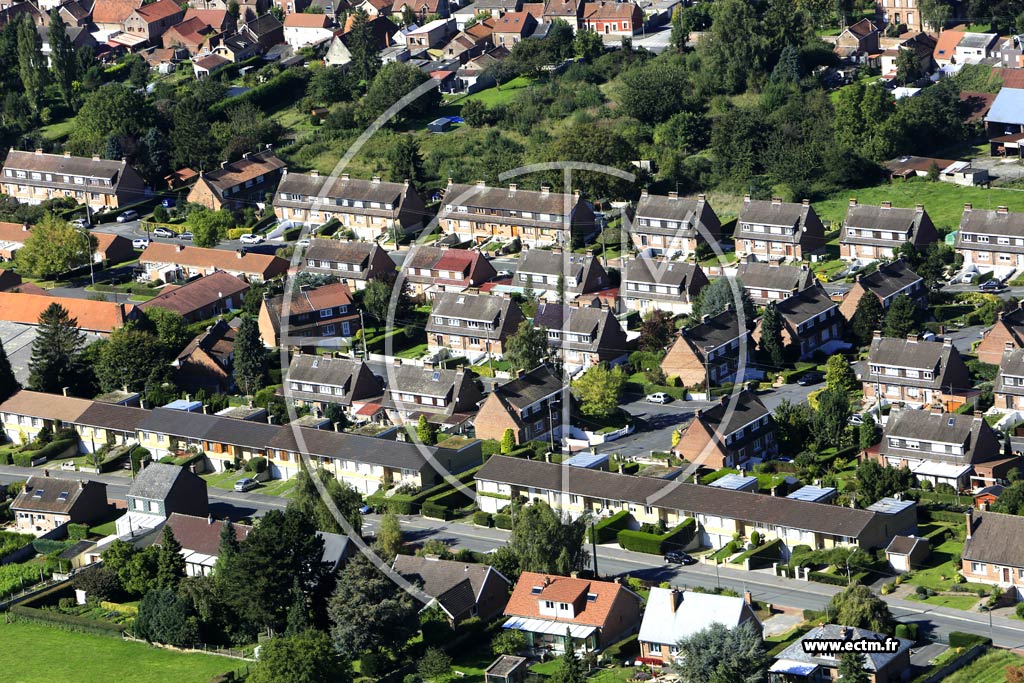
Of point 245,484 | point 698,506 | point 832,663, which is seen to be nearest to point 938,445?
point 698,506

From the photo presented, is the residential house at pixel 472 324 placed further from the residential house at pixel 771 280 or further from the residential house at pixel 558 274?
the residential house at pixel 771 280

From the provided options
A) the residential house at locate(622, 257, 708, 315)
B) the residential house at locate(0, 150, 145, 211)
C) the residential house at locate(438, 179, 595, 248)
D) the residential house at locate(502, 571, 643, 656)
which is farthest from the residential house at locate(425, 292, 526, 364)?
the residential house at locate(0, 150, 145, 211)

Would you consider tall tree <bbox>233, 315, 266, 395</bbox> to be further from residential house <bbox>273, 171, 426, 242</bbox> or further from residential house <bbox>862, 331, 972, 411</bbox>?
residential house <bbox>862, 331, 972, 411</bbox>

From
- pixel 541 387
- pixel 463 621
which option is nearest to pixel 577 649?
pixel 463 621

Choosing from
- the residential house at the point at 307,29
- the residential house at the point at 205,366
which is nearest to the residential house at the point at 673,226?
the residential house at the point at 205,366

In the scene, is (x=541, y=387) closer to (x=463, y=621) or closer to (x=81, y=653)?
(x=463, y=621)

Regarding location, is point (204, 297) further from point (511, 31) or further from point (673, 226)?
point (511, 31)
